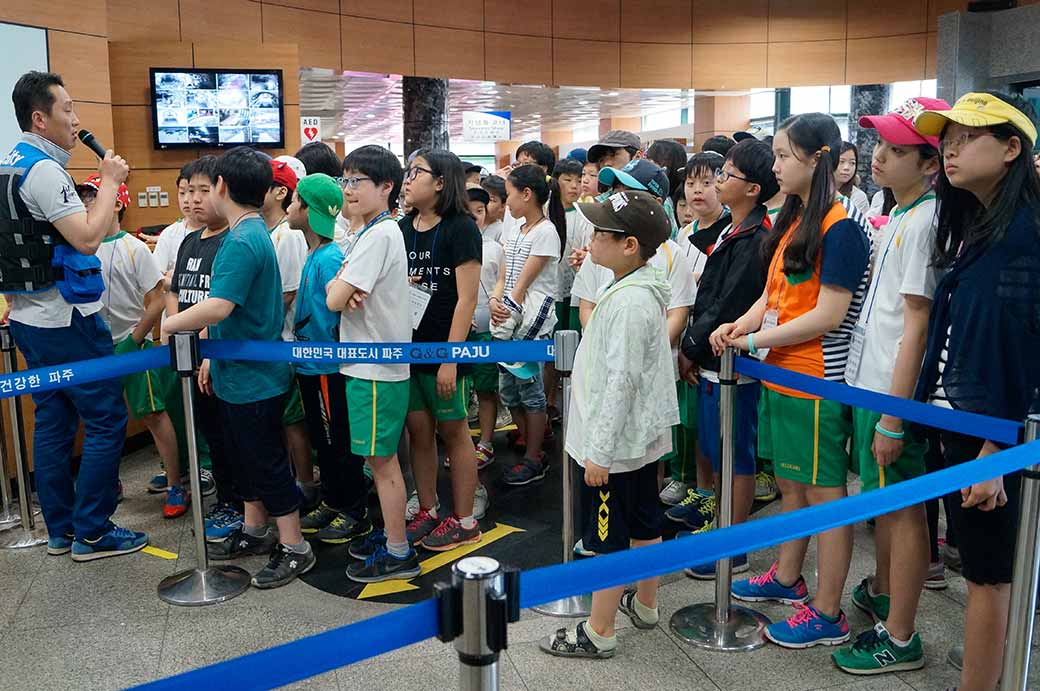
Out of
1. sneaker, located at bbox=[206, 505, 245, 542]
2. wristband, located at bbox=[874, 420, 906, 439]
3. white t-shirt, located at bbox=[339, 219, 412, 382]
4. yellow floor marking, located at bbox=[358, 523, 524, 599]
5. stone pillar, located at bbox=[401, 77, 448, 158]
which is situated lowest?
yellow floor marking, located at bbox=[358, 523, 524, 599]

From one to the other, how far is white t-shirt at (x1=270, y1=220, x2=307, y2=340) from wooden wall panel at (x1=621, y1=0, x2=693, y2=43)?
9.40 m

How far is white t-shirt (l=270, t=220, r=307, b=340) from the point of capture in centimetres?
383

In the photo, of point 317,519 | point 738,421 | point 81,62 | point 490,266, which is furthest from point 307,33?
point 738,421

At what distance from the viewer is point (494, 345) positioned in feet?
10.0

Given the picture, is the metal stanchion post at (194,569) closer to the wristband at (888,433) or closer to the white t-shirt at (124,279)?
the white t-shirt at (124,279)

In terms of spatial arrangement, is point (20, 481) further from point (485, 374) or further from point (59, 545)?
point (485, 374)

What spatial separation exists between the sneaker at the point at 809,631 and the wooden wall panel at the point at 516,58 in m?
9.73

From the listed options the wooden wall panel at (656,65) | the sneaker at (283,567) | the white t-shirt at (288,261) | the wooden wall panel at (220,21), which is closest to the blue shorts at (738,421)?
the sneaker at (283,567)

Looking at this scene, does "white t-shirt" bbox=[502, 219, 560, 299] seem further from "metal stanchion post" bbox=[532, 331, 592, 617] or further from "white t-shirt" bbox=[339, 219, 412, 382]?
"metal stanchion post" bbox=[532, 331, 592, 617]

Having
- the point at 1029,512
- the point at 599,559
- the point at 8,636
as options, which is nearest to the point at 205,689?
the point at 599,559

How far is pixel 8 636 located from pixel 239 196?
165 cm

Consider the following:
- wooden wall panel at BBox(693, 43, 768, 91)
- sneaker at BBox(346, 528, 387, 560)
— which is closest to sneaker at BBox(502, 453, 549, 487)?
sneaker at BBox(346, 528, 387, 560)

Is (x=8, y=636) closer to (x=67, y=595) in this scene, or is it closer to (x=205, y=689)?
(x=67, y=595)

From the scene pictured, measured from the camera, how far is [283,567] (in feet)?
10.9
